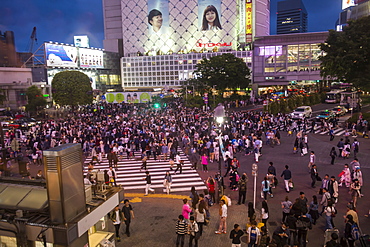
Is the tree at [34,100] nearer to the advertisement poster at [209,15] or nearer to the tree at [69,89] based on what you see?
the tree at [69,89]

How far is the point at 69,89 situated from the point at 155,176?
127 feet

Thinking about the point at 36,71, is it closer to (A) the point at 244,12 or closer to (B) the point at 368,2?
(A) the point at 244,12

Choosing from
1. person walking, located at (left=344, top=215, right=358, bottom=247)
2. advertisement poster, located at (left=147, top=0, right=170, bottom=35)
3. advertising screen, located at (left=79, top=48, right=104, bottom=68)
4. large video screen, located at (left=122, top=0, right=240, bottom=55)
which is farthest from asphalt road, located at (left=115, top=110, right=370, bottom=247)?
advertisement poster, located at (left=147, top=0, right=170, bottom=35)

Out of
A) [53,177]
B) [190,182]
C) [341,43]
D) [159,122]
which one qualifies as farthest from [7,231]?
[341,43]

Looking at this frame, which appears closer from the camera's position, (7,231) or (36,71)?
(7,231)

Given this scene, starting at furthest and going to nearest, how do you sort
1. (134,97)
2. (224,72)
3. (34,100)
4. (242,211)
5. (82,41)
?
1. (82,41)
2. (224,72)
3. (34,100)
4. (134,97)
5. (242,211)

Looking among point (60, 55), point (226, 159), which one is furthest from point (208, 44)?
point (226, 159)

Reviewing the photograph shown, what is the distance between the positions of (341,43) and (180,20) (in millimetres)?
72248

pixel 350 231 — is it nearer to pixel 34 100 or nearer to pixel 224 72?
pixel 224 72

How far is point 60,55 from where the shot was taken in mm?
72312

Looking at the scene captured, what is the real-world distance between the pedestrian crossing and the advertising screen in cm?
6697

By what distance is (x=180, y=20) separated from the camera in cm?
9388

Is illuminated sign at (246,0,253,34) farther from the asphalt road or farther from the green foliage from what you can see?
the asphalt road

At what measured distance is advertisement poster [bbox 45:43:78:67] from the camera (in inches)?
2717
